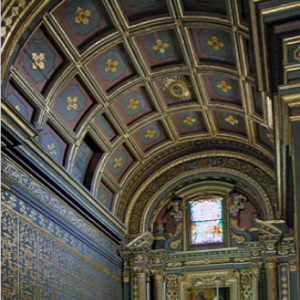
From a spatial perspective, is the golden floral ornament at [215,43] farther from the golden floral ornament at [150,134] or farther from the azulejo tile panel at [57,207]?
the azulejo tile panel at [57,207]

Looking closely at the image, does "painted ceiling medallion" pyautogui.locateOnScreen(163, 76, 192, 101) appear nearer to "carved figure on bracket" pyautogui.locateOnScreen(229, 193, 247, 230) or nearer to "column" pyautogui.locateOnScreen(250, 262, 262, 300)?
"carved figure on bracket" pyautogui.locateOnScreen(229, 193, 247, 230)

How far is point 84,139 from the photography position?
53.7 feet

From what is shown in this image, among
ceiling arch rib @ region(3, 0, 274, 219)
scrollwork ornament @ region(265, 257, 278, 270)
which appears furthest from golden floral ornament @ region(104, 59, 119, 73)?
scrollwork ornament @ region(265, 257, 278, 270)

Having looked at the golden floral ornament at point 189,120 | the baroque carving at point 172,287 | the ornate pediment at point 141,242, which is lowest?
the baroque carving at point 172,287

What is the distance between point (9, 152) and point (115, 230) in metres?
6.48

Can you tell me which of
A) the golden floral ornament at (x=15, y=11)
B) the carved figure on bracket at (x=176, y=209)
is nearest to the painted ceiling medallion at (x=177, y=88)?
the carved figure on bracket at (x=176, y=209)

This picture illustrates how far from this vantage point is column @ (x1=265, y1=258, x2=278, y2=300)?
1648cm

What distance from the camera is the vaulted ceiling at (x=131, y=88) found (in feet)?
42.0

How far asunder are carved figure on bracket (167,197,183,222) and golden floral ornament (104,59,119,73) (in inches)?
234

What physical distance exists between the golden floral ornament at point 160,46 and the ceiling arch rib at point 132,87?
0.10 ft

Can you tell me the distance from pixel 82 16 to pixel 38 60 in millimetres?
1402

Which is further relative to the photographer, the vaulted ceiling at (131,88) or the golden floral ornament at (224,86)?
the golden floral ornament at (224,86)

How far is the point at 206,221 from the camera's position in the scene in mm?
18875

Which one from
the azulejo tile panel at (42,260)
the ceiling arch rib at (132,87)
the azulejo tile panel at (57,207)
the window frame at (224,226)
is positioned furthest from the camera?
the window frame at (224,226)
